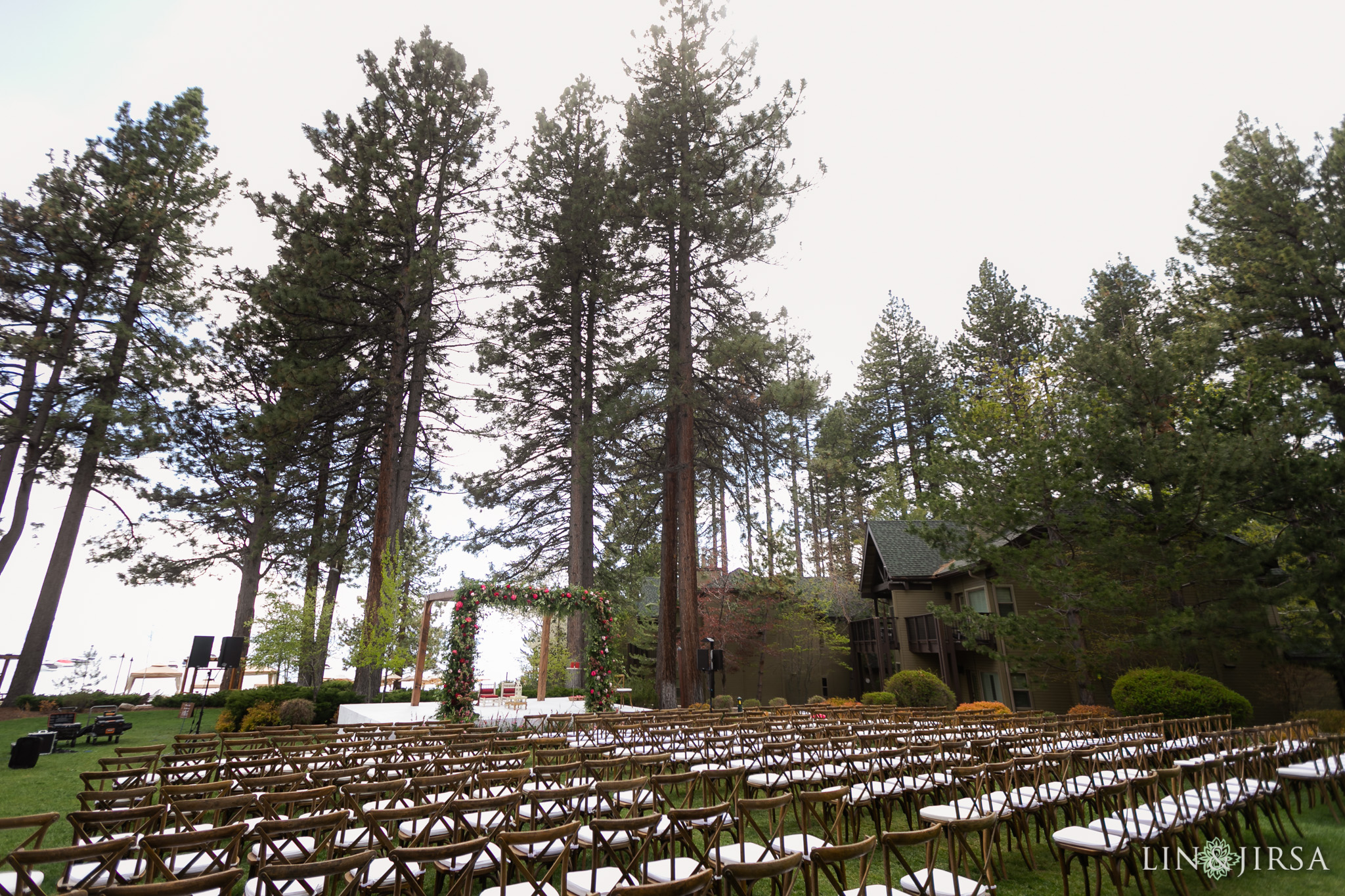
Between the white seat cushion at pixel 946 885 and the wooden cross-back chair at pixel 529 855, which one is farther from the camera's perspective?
the white seat cushion at pixel 946 885

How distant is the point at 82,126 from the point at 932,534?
98.4ft

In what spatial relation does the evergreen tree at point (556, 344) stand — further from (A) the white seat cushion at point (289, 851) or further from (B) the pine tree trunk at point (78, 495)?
(A) the white seat cushion at point (289, 851)

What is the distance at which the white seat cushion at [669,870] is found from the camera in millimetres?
4121

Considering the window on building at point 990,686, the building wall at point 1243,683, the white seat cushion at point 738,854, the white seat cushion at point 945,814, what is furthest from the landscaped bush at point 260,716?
the window on building at point 990,686

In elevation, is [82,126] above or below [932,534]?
above

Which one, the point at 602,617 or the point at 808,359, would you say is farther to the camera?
the point at 808,359

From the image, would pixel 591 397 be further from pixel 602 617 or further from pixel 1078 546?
pixel 1078 546

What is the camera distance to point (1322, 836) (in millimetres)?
6441

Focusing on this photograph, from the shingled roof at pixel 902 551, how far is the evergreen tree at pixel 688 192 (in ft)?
27.5

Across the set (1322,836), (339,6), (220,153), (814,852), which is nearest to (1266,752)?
(1322,836)

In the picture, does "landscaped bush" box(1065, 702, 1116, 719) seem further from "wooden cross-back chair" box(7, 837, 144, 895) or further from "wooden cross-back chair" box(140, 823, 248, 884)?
"wooden cross-back chair" box(7, 837, 144, 895)

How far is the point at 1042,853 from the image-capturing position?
623 centimetres

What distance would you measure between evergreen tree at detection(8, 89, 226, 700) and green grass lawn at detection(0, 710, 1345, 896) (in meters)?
12.4

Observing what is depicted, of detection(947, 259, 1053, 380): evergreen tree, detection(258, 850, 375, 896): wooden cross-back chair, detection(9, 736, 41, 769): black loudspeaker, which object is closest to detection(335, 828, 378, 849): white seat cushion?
detection(258, 850, 375, 896): wooden cross-back chair
